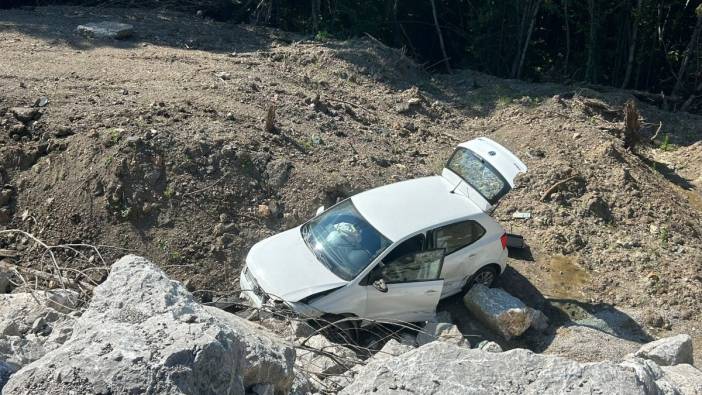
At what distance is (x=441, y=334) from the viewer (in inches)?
367

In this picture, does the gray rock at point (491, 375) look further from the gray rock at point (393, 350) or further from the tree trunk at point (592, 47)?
the tree trunk at point (592, 47)

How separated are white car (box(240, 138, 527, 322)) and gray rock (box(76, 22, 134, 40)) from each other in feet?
24.4

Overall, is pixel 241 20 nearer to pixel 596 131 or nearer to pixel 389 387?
pixel 596 131

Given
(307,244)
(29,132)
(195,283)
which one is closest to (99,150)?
(29,132)

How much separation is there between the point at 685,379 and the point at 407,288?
334cm

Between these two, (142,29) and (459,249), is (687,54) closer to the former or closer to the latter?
(459,249)

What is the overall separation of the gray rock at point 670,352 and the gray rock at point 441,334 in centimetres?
188

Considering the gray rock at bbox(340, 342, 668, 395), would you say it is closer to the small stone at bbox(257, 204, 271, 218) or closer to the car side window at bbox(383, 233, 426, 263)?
the car side window at bbox(383, 233, 426, 263)

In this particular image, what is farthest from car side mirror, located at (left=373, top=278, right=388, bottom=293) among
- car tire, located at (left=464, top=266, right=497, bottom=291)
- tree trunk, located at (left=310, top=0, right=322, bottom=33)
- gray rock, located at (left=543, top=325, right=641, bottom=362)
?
tree trunk, located at (left=310, top=0, right=322, bottom=33)

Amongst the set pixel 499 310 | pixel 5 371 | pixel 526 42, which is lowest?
pixel 499 310

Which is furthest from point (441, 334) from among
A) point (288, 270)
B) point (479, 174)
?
point (479, 174)

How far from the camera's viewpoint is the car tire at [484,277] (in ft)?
34.1

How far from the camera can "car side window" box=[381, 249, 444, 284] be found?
9.30 metres

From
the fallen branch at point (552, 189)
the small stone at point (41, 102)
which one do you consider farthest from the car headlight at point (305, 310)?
the small stone at point (41, 102)
